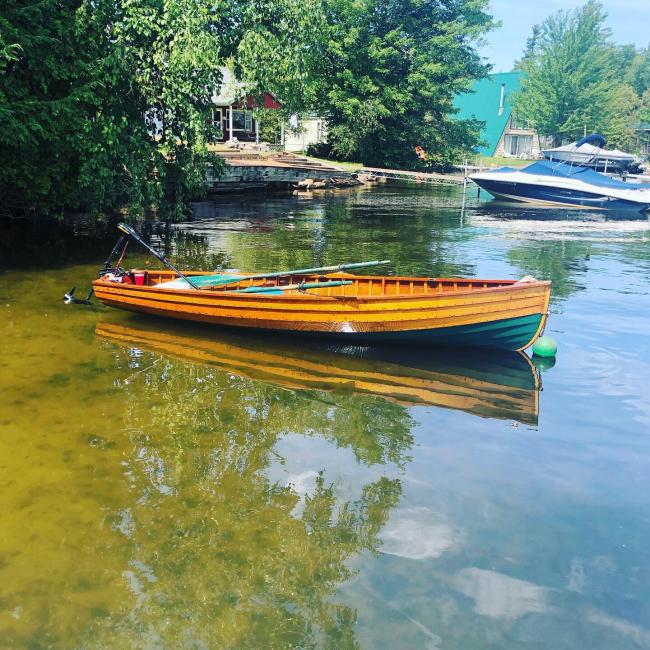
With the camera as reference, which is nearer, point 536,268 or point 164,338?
point 164,338

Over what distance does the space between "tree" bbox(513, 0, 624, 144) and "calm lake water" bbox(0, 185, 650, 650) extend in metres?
61.2

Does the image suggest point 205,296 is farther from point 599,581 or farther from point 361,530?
point 599,581

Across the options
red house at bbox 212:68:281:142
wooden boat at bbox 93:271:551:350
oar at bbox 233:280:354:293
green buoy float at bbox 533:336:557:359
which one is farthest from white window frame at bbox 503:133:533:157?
oar at bbox 233:280:354:293

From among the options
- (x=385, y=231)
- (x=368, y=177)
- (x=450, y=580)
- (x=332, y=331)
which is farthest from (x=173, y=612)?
(x=368, y=177)

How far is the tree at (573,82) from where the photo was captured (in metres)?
68.4

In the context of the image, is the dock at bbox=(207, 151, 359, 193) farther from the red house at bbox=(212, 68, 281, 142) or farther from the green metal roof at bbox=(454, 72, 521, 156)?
the green metal roof at bbox=(454, 72, 521, 156)

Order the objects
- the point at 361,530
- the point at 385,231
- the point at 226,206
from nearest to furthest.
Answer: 1. the point at 361,530
2. the point at 385,231
3. the point at 226,206

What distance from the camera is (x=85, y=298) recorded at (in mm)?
16578

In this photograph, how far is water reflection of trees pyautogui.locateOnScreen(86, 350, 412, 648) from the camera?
6.11m

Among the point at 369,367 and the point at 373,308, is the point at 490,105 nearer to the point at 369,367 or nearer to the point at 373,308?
the point at 373,308

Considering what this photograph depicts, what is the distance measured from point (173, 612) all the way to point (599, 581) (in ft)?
14.4

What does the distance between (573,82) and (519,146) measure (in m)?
12.7

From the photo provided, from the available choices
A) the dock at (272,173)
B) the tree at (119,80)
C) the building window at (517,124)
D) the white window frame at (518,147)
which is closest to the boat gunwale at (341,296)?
the tree at (119,80)

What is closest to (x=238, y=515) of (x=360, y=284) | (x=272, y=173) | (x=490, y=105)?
(x=360, y=284)
